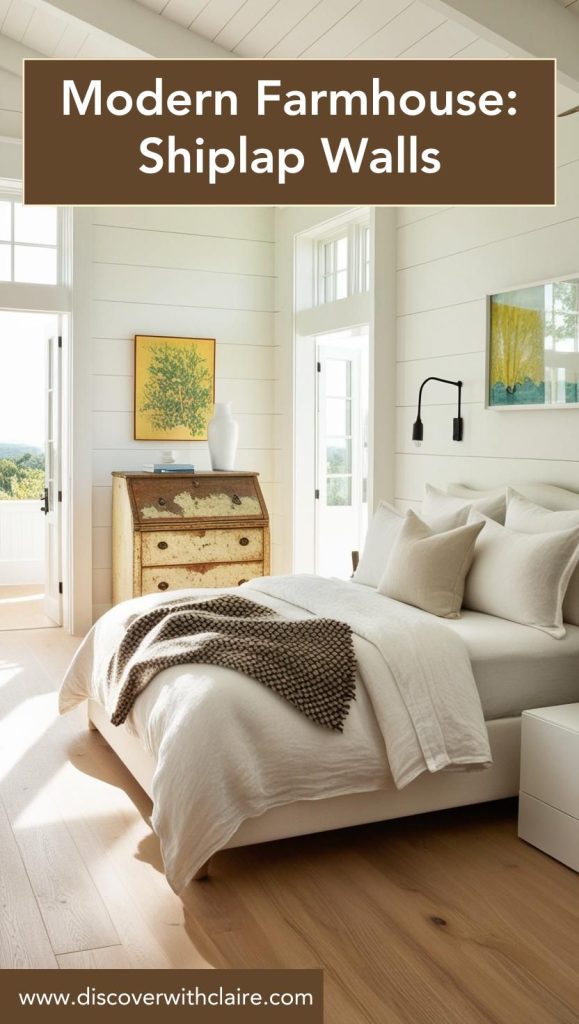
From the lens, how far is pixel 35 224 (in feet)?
19.4

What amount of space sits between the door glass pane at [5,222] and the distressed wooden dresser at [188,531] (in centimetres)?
163

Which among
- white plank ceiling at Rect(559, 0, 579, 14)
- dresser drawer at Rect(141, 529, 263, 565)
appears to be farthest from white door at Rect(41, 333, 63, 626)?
white plank ceiling at Rect(559, 0, 579, 14)

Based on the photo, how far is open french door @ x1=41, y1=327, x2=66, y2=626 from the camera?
19.9 ft

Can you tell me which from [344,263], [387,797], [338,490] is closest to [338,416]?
[338,490]

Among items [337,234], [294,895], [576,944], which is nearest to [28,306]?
[337,234]

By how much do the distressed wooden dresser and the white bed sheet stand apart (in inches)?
100

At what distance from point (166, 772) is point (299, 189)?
195 cm

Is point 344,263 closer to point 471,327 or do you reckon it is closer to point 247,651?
point 471,327

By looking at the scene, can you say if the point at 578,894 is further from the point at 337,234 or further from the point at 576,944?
the point at 337,234

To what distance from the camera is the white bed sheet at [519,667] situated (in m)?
3.07

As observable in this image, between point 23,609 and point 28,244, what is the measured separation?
2.56 m

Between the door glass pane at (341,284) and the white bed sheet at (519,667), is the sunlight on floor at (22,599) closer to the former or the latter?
the door glass pane at (341,284)

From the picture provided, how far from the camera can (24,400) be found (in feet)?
29.9

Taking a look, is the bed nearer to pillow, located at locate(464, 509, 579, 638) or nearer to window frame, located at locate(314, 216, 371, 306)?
pillow, located at locate(464, 509, 579, 638)
